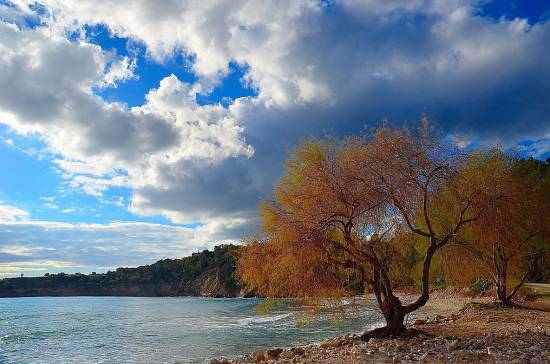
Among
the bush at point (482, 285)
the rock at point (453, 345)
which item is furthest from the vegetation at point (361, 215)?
the bush at point (482, 285)

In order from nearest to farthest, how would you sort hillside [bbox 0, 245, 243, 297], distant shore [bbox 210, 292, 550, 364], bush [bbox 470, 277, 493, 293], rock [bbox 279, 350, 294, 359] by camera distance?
distant shore [bbox 210, 292, 550, 364] → rock [bbox 279, 350, 294, 359] → bush [bbox 470, 277, 493, 293] → hillside [bbox 0, 245, 243, 297]

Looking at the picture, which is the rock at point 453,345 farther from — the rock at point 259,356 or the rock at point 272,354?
the rock at point 259,356

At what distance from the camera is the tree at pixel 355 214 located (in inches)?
678

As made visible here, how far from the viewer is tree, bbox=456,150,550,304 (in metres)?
19.8

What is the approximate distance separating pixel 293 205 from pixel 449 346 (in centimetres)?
776

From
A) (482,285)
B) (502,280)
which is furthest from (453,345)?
(482,285)

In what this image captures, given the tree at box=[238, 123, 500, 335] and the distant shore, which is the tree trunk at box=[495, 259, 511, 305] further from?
the tree at box=[238, 123, 500, 335]

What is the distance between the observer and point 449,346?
1334cm

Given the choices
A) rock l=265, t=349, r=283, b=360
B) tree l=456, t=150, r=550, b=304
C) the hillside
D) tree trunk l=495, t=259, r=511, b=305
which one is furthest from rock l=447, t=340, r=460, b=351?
the hillside

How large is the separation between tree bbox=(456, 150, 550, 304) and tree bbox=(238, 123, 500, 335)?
76.9 inches

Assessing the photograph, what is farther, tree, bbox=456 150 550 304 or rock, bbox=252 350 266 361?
tree, bbox=456 150 550 304

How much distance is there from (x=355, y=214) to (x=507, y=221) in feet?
26.4

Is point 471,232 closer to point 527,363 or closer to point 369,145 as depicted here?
point 369,145

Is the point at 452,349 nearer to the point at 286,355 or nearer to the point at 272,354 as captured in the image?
the point at 286,355
